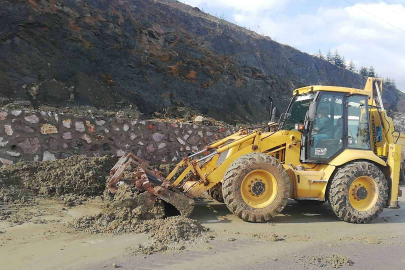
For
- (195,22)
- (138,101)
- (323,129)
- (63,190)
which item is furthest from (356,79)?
(63,190)

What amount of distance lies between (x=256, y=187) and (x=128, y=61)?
9814 millimetres

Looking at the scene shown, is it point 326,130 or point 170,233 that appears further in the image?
point 326,130

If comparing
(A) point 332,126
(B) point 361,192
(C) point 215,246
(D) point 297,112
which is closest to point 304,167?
(A) point 332,126

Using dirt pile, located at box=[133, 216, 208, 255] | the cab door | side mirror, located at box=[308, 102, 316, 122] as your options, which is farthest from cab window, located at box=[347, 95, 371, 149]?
dirt pile, located at box=[133, 216, 208, 255]

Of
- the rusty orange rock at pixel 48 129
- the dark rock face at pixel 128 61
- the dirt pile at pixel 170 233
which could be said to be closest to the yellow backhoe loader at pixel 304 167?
the dirt pile at pixel 170 233

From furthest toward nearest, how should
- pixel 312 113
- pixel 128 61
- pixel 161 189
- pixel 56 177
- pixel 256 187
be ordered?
pixel 128 61, pixel 56 177, pixel 312 113, pixel 256 187, pixel 161 189

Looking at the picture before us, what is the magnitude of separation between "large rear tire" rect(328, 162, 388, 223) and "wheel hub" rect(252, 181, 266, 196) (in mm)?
1243

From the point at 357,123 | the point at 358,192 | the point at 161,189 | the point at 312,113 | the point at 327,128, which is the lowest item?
the point at 358,192

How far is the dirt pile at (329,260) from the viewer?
4090 mm

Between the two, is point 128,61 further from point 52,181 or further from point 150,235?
point 150,235

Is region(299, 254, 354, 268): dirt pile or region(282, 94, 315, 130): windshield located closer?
region(299, 254, 354, 268): dirt pile

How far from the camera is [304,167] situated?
6395 mm

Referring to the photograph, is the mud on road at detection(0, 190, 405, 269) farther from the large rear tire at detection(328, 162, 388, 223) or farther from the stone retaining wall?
the stone retaining wall

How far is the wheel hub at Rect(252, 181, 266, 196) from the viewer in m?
5.82
